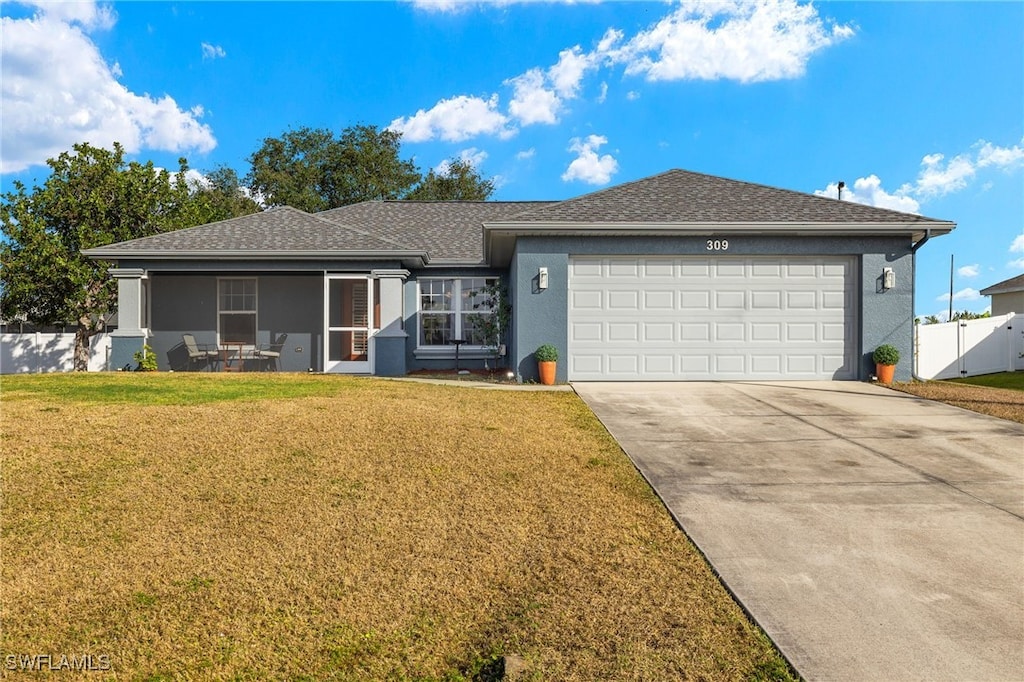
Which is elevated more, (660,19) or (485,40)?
(485,40)

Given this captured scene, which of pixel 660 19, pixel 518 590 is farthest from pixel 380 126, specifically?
pixel 518 590

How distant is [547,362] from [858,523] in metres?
7.46

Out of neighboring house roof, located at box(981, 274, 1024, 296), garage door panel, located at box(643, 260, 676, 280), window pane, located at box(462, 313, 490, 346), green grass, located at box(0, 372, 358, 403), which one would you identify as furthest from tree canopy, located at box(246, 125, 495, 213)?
neighboring house roof, located at box(981, 274, 1024, 296)

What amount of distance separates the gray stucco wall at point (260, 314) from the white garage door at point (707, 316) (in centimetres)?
764

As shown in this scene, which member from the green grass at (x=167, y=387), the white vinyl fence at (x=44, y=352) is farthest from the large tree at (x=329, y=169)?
the green grass at (x=167, y=387)

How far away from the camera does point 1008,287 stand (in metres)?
25.3

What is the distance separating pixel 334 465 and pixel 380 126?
3461 centimetres

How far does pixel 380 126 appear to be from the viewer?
1419 inches

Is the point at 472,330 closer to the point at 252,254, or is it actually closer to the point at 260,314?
the point at 252,254

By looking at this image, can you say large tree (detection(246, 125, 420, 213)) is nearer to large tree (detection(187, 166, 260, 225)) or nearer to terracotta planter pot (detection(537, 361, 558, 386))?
large tree (detection(187, 166, 260, 225))

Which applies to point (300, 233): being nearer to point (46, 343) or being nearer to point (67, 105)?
point (67, 105)

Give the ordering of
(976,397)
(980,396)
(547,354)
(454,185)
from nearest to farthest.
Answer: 1. (976,397)
2. (980,396)
3. (547,354)
4. (454,185)

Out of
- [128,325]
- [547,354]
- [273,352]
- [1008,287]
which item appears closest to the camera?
[547,354]

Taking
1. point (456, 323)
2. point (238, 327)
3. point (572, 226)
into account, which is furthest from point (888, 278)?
point (238, 327)
